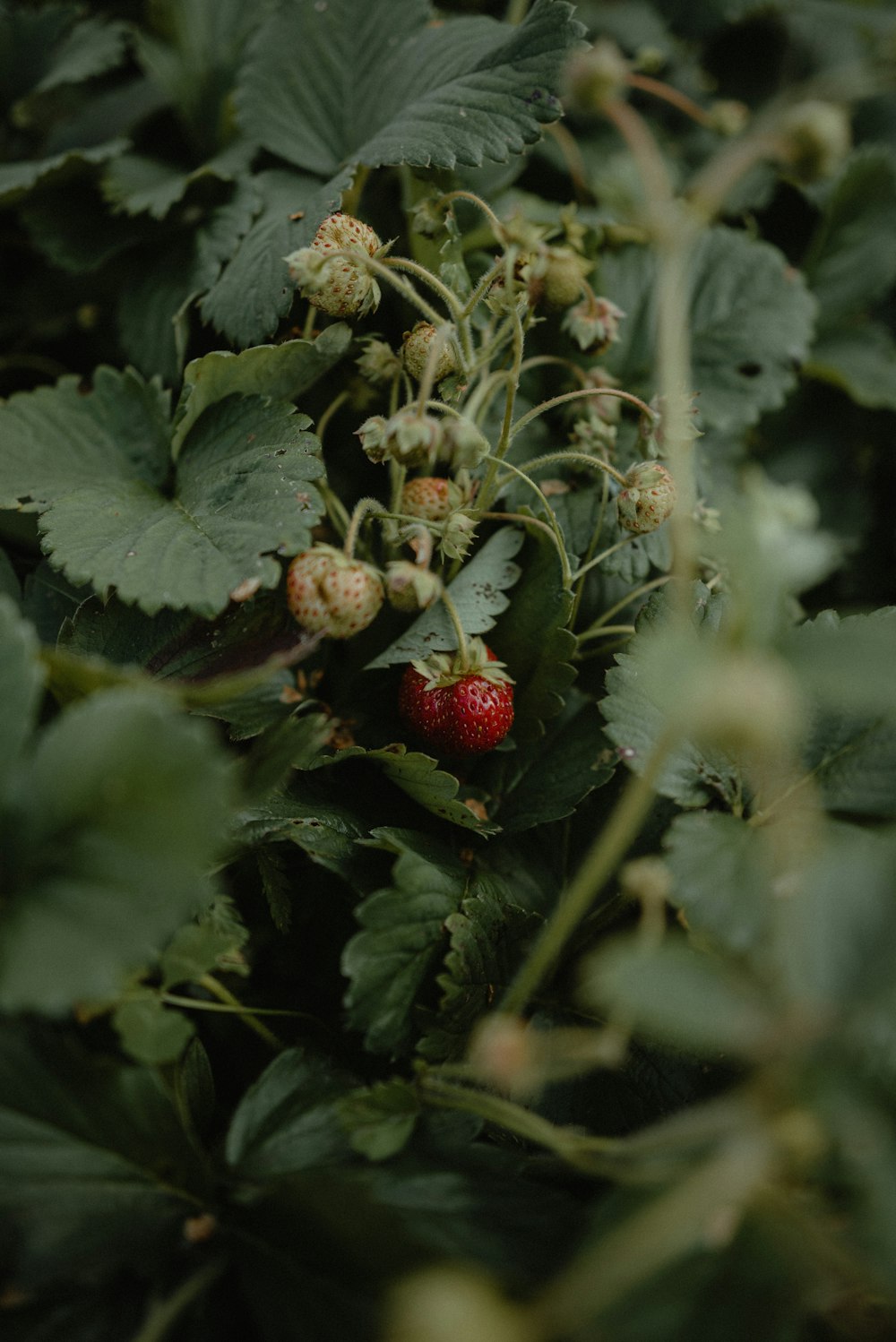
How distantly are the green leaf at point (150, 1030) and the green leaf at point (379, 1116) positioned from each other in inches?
4.0

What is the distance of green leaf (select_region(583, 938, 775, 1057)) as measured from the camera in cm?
38

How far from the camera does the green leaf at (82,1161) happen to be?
0.53 m

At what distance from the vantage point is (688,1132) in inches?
16.5

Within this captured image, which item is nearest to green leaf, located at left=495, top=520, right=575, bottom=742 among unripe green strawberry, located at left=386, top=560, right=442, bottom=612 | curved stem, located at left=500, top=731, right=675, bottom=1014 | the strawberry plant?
the strawberry plant

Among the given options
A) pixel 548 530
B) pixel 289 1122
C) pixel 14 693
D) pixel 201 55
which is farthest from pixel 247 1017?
pixel 201 55

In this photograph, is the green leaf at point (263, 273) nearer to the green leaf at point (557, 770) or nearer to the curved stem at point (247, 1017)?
the green leaf at point (557, 770)

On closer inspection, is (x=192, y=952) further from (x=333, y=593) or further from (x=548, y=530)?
(x=548, y=530)

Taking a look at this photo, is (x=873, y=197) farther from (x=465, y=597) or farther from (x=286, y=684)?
(x=286, y=684)

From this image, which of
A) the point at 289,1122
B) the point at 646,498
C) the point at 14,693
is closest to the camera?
the point at 14,693

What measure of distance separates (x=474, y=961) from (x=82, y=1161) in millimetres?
264

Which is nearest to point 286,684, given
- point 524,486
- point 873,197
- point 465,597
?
point 465,597

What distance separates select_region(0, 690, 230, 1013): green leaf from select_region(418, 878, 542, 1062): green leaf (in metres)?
0.23

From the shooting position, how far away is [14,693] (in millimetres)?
492

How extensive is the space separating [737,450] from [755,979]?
29.8 inches
